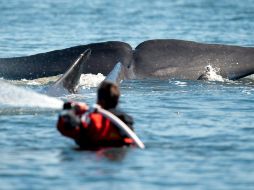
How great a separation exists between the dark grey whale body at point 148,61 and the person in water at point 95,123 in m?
5.63

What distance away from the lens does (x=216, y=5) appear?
41.1 metres

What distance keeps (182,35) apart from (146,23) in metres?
4.19

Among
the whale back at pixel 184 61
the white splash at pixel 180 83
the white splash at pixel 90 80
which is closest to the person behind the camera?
the white splash at pixel 90 80

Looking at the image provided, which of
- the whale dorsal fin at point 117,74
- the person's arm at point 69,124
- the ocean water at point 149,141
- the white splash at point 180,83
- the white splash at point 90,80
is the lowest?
the ocean water at point 149,141

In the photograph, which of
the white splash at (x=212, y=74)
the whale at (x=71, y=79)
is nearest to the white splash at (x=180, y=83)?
the white splash at (x=212, y=74)

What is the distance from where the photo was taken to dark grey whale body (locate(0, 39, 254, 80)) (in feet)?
57.8

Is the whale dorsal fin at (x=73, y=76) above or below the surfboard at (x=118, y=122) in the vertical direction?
above

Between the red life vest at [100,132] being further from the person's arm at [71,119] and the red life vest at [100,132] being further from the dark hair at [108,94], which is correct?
the dark hair at [108,94]

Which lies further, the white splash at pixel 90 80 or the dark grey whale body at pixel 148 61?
the dark grey whale body at pixel 148 61

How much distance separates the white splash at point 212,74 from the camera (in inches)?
695

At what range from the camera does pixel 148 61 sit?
17.7m

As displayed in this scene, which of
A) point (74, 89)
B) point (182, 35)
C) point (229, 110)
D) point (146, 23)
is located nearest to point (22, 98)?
point (74, 89)

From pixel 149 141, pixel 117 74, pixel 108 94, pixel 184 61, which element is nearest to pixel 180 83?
pixel 184 61

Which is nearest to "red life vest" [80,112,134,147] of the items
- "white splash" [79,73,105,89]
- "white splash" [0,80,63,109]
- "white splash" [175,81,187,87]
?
"white splash" [0,80,63,109]
